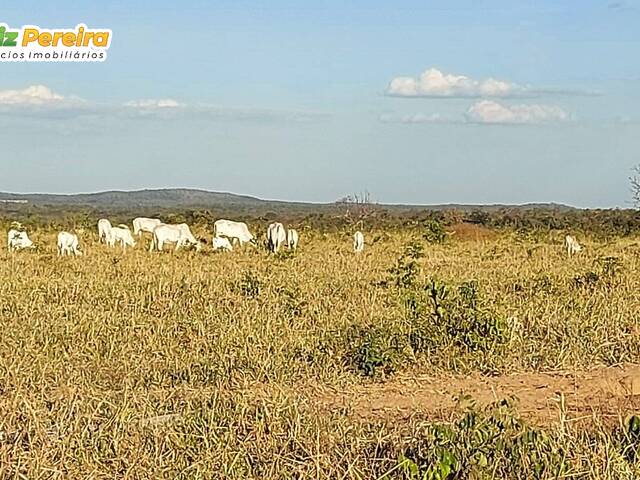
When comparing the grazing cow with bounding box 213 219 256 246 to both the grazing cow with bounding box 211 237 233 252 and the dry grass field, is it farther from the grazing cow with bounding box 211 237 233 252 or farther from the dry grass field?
the dry grass field

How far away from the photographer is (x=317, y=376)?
7.35 m

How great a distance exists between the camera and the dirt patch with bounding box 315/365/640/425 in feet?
20.3

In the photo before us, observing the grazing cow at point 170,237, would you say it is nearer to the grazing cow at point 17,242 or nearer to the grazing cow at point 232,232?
the grazing cow at point 232,232

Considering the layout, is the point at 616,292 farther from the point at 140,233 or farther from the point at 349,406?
the point at 140,233

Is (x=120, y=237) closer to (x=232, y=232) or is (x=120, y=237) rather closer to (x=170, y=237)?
(x=170, y=237)

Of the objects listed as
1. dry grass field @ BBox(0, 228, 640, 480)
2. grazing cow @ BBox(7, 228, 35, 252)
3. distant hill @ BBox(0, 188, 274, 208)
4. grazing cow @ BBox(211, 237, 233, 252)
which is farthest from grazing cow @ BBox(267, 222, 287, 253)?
distant hill @ BBox(0, 188, 274, 208)

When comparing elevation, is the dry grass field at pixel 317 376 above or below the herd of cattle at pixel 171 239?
below

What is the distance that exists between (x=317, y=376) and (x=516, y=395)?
150 cm

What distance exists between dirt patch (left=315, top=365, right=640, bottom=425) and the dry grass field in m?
0.02

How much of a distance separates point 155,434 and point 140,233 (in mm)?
22099

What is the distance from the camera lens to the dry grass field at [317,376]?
5047 millimetres

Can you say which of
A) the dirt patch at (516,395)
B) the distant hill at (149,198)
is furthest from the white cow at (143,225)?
the distant hill at (149,198)

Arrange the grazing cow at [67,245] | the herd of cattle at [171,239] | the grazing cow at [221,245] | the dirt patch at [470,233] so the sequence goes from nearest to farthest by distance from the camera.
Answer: the grazing cow at [67,245] → the herd of cattle at [171,239] → the grazing cow at [221,245] → the dirt patch at [470,233]

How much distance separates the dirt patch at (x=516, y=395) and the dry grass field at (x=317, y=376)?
0.07 feet
